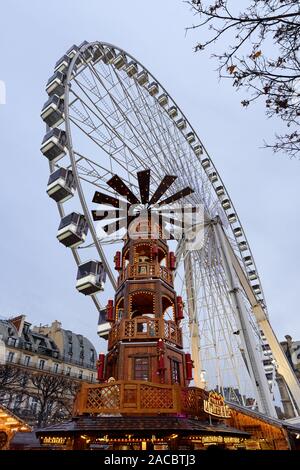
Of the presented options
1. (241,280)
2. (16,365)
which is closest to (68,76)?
(241,280)

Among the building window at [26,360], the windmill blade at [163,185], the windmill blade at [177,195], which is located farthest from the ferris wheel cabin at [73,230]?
the building window at [26,360]

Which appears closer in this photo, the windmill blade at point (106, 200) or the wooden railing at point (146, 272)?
the wooden railing at point (146, 272)

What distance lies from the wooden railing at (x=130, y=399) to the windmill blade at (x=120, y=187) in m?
8.07

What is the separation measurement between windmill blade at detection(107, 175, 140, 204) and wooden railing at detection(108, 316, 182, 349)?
563 cm

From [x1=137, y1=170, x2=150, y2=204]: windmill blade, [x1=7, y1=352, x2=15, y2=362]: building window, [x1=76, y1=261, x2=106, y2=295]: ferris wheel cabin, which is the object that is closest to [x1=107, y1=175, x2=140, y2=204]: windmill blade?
[x1=137, y1=170, x2=150, y2=204]: windmill blade

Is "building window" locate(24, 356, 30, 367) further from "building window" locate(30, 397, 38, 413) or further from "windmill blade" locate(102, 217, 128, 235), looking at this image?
"windmill blade" locate(102, 217, 128, 235)

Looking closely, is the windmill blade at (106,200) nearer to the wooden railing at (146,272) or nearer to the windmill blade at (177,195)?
the windmill blade at (177,195)

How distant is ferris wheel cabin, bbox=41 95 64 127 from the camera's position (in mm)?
17359

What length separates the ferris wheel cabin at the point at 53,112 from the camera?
57.0 ft

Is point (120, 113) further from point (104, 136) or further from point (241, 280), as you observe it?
point (241, 280)

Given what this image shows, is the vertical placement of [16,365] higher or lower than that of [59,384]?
higher

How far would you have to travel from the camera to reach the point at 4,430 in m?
17.1

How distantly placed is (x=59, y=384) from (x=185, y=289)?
2300 centimetres
